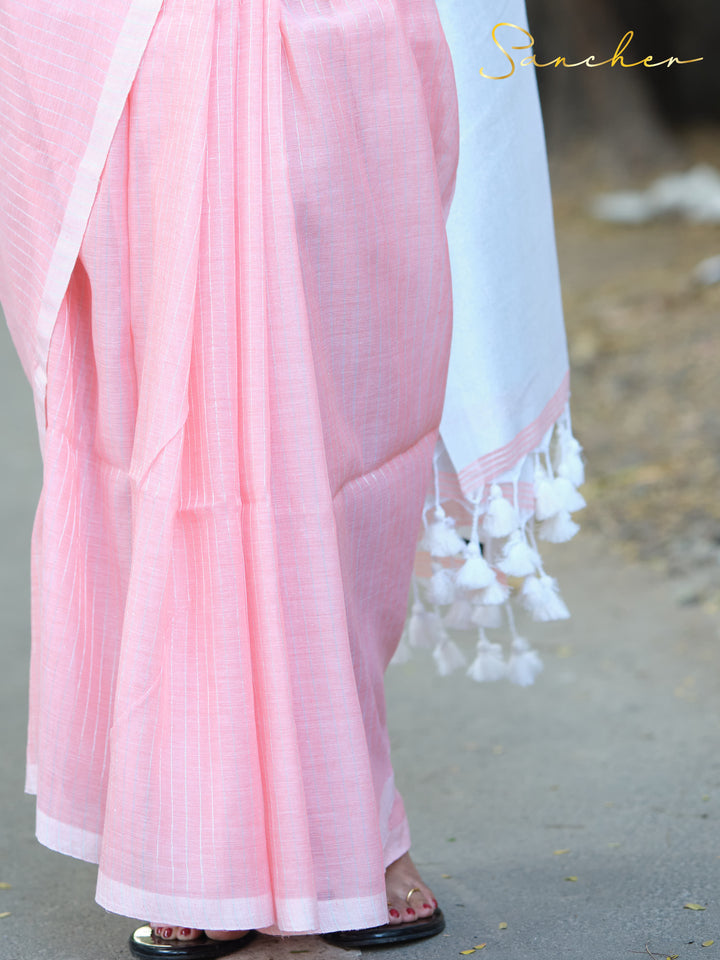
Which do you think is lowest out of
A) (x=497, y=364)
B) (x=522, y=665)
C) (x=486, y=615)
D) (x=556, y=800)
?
(x=556, y=800)

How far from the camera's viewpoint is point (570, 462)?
1.69 meters

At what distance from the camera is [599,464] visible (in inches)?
144

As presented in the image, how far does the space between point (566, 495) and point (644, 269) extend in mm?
4588

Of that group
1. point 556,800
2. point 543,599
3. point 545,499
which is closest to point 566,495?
point 545,499

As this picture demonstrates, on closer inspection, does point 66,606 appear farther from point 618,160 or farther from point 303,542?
point 618,160

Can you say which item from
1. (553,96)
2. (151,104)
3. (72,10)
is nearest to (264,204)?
(151,104)

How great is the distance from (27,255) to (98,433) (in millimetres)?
220

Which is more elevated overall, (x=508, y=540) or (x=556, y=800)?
(x=508, y=540)

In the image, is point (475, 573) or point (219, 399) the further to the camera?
point (475, 573)

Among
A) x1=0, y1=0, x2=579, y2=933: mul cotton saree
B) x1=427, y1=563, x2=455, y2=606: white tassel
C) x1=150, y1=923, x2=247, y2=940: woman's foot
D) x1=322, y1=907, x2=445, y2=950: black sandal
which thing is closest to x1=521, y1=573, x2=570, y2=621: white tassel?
x1=427, y1=563, x2=455, y2=606: white tassel

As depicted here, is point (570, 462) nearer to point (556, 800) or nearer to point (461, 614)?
point (461, 614)

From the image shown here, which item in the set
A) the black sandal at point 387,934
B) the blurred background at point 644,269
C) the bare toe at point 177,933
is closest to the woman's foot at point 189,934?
the bare toe at point 177,933

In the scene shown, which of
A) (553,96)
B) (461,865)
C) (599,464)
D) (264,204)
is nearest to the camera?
(264,204)

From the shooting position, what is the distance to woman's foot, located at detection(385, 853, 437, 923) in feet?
4.91
